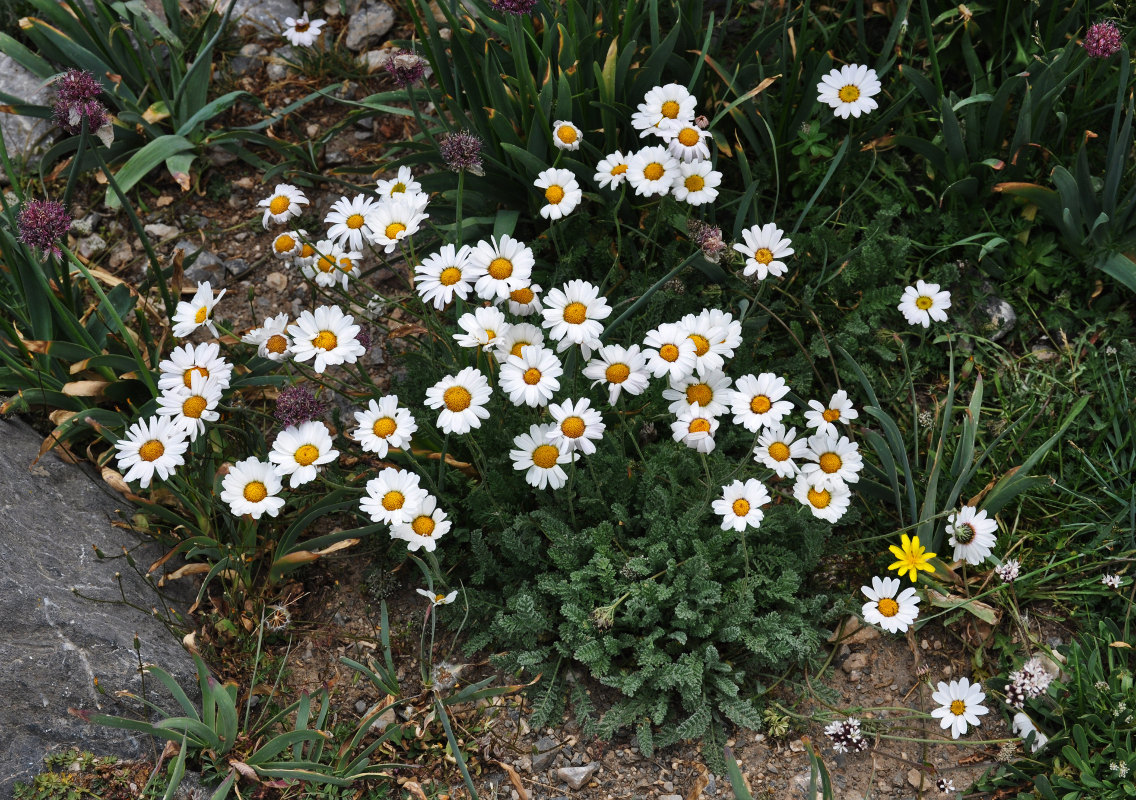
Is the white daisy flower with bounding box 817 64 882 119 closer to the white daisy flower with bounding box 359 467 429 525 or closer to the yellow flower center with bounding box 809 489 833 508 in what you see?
the yellow flower center with bounding box 809 489 833 508

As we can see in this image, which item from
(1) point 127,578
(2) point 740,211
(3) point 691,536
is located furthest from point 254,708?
(2) point 740,211

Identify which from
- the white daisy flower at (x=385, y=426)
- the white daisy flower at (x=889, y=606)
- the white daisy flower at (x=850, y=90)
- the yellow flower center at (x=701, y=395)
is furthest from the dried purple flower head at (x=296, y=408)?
the white daisy flower at (x=850, y=90)

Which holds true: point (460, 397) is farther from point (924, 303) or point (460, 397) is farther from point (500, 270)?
point (924, 303)

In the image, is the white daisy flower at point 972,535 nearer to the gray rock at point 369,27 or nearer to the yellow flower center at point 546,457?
the yellow flower center at point 546,457

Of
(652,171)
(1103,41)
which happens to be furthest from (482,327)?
(1103,41)

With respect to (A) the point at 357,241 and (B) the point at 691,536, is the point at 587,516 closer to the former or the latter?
(B) the point at 691,536

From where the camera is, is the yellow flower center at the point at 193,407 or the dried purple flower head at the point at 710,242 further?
the dried purple flower head at the point at 710,242
